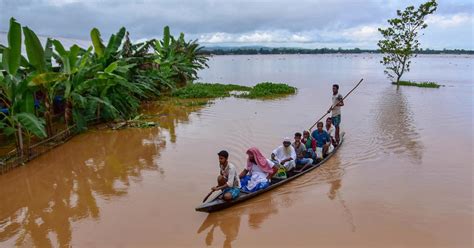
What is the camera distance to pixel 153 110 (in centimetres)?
1700

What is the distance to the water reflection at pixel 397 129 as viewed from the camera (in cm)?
1038

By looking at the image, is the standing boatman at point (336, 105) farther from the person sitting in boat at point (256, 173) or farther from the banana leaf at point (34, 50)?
the banana leaf at point (34, 50)

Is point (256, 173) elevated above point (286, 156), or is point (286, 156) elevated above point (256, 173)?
point (286, 156)

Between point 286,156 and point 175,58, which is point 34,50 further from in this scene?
point 175,58

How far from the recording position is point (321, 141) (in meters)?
9.30

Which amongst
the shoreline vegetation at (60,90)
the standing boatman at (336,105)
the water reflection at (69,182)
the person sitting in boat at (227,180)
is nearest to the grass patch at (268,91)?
the shoreline vegetation at (60,90)

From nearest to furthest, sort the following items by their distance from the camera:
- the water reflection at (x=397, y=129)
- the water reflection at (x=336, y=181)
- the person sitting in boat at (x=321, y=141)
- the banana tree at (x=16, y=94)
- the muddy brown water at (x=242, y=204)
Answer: the muddy brown water at (x=242, y=204) → the water reflection at (x=336, y=181) → the banana tree at (x=16, y=94) → the person sitting in boat at (x=321, y=141) → the water reflection at (x=397, y=129)

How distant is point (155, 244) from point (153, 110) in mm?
11915

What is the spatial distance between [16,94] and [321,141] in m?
6.98

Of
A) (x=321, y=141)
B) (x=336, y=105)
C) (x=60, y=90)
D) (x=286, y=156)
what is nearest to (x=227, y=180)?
(x=286, y=156)

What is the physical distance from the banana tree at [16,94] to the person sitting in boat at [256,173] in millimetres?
4365

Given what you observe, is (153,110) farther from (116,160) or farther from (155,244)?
(155,244)

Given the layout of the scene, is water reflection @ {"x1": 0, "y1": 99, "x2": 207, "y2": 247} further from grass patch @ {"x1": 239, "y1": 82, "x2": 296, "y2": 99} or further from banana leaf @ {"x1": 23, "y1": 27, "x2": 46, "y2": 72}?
grass patch @ {"x1": 239, "y1": 82, "x2": 296, "y2": 99}

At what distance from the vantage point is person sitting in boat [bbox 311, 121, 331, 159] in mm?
9195
